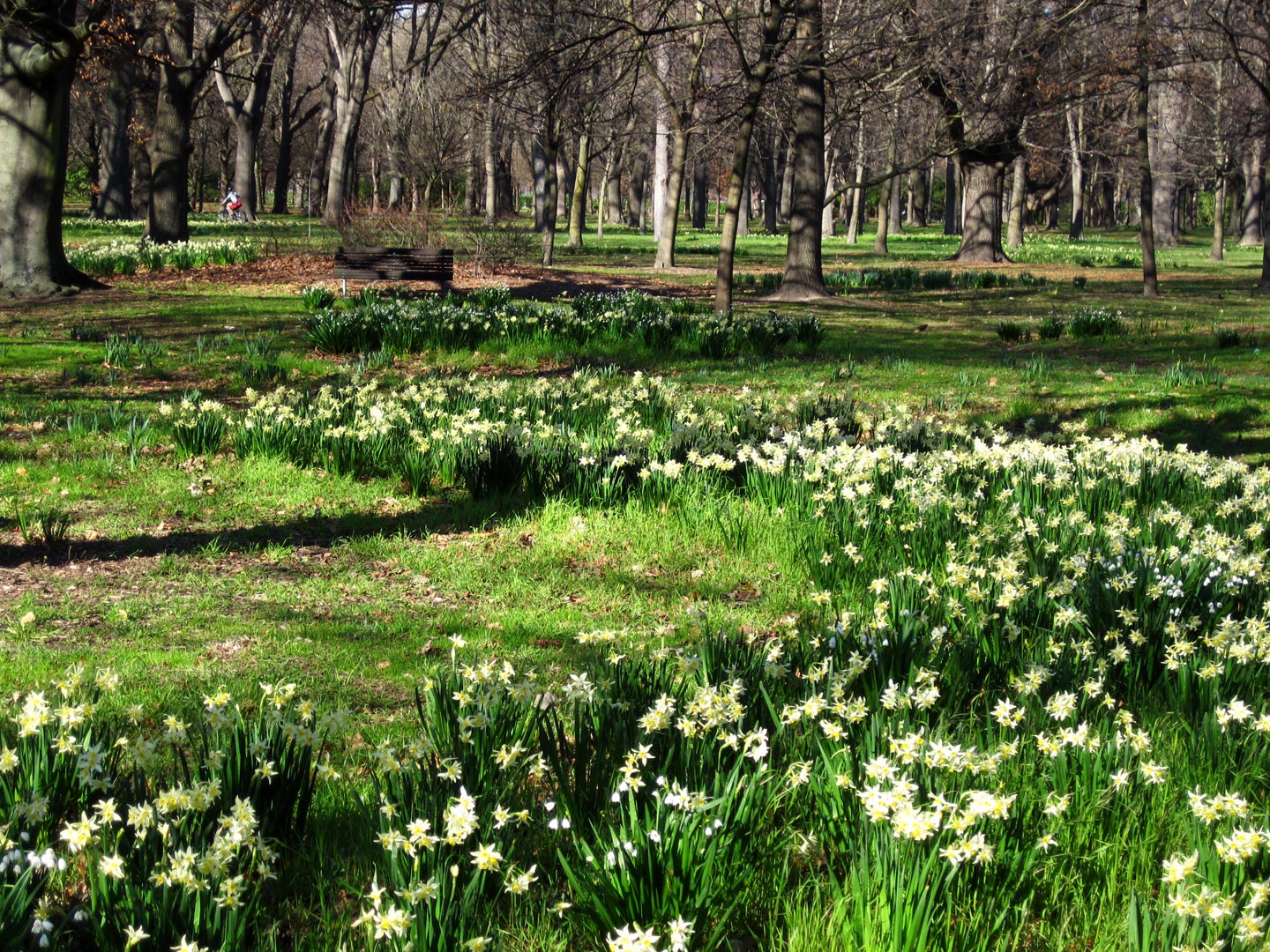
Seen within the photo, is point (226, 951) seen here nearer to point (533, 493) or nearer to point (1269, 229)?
point (533, 493)

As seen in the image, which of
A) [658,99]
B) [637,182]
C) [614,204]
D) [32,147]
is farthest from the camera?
[614,204]

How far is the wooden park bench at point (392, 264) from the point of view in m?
14.8

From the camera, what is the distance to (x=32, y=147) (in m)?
12.9

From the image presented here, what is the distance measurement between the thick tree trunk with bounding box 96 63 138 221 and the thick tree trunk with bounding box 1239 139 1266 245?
40.8 metres

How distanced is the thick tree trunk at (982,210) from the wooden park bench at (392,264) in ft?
56.8

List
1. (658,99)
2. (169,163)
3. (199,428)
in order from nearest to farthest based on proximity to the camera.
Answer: (199,428) → (169,163) → (658,99)

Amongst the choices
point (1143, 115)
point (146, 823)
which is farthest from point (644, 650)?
point (1143, 115)

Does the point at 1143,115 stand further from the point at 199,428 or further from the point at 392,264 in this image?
the point at 199,428

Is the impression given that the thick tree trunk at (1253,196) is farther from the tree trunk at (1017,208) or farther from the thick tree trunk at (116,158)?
the thick tree trunk at (116,158)

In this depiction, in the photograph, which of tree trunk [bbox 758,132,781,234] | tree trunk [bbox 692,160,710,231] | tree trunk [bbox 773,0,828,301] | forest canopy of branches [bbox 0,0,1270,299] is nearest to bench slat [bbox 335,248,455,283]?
forest canopy of branches [bbox 0,0,1270,299]

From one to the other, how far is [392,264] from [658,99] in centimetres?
1721

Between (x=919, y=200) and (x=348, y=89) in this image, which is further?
(x=919, y=200)

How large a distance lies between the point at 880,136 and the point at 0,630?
56.2 metres

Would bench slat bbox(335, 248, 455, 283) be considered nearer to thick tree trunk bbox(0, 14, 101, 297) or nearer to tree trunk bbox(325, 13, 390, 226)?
thick tree trunk bbox(0, 14, 101, 297)
